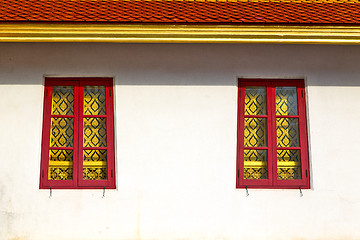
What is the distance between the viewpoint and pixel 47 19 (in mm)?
6727

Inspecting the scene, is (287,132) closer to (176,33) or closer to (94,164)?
(176,33)

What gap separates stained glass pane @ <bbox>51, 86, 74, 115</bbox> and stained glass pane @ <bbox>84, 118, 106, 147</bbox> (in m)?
0.35

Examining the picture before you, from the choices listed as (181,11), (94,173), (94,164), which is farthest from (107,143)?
(181,11)

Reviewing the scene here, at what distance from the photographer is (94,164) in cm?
736

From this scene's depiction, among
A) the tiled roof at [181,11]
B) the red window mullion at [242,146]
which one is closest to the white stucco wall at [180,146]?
the red window mullion at [242,146]

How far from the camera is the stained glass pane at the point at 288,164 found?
7.41m

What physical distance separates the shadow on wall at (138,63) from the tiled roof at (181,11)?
56 cm

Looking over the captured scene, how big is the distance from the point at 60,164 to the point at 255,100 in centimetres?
337

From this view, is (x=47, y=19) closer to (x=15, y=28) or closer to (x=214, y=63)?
(x=15, y=28)

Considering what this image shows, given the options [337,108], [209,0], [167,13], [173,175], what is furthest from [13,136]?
[337,108]

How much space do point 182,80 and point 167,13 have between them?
3.60 ft

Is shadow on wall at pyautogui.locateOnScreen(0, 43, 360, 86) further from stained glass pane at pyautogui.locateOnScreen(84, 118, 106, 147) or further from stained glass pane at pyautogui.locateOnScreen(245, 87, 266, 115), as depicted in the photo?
stained glass pane at pyautogui.locateOnScreen(84, 118, 106, 147)

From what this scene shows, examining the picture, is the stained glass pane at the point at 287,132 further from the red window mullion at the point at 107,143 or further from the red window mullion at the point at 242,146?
the red window mullion at the point at 107,143

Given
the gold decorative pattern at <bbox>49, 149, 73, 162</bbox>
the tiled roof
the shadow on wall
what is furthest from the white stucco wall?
the tiled roof
